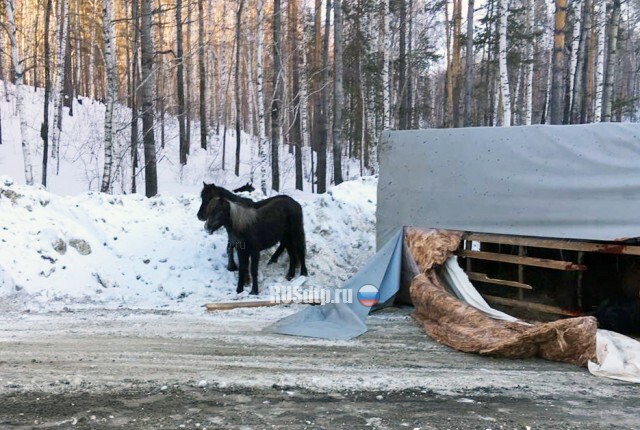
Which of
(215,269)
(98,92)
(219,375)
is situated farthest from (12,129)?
(219,375)

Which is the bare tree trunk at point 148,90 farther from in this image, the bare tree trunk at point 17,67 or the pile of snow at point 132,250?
the bare tree trunk at point 17,67

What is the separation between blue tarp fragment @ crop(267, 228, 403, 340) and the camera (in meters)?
6.48

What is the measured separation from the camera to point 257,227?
29.2 feet

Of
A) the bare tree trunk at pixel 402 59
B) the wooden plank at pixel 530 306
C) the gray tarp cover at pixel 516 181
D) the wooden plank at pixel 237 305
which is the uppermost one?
the bare tree trunk at pixel 402 59

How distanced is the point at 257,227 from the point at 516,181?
13.9 ft

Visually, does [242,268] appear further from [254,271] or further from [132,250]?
[132,250]

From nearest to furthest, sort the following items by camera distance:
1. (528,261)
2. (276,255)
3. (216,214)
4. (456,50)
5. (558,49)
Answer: (528,261), (216,214), (276,255), (558,49), (456,50)

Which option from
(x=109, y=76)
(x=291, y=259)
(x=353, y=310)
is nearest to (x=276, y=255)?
(x=291, y=259)

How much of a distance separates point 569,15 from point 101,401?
28.5 metres

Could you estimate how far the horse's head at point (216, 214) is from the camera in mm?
8555

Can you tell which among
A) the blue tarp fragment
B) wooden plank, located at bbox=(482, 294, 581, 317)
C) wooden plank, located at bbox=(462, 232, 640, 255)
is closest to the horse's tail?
the blue tarp fragment

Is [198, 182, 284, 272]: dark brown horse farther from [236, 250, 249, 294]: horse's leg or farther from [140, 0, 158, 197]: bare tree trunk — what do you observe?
[140, 0, 158, 197]: bare tree trunk

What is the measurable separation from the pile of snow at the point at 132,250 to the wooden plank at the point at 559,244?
304 cm

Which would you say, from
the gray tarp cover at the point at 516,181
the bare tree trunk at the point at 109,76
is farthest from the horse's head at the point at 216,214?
the bare tree trunk at the point at 109,76
